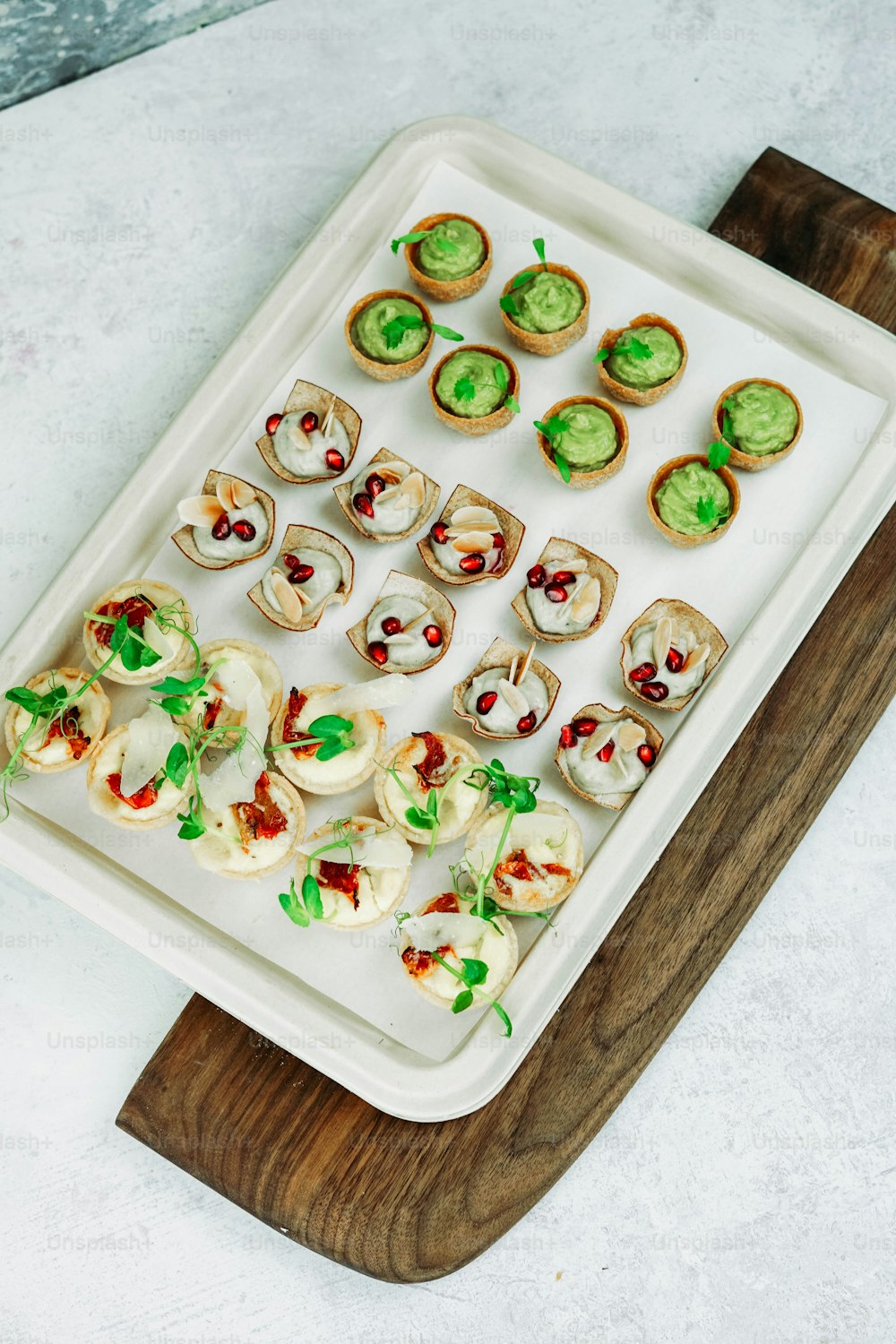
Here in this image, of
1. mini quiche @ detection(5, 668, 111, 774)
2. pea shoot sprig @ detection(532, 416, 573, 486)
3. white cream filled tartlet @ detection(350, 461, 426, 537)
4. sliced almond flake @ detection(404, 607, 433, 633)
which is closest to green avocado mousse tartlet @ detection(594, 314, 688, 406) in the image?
pea shoot sprig @ detection(532, 416, 573, 486)

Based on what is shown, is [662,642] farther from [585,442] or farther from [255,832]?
[255,832]

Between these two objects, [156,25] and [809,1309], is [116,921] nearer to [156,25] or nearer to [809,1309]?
[809,1309]

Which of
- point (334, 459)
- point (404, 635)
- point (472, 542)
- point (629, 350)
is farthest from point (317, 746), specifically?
point (629, 350)

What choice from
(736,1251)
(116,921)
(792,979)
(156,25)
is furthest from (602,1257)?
(156,25)

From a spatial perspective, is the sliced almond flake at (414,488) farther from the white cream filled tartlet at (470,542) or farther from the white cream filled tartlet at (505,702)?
the white cream filled tartlet at (505,702)

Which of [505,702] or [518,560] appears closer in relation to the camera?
[505,702]

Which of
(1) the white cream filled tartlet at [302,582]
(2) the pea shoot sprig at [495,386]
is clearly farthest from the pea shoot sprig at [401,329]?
(1) the white cream filled tartlet at [302,582]
